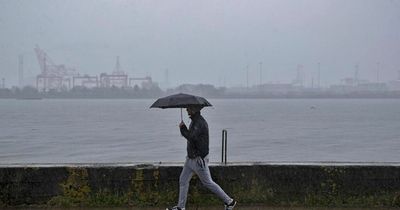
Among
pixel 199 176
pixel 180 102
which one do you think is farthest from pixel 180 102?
pixel 199 176

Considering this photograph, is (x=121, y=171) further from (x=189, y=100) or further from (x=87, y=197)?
(x=189, y=100)

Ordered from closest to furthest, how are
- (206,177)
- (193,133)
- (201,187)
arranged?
(193,133) → (206,177) → (201,187)

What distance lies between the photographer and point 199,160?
603 cm

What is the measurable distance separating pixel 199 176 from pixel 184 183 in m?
0.20

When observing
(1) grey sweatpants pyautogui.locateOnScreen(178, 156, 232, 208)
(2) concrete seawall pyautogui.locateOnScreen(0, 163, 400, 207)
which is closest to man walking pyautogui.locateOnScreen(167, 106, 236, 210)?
(1) grey sweatpants pyautogui.locateOnScreen(178, 156, 232, 208)

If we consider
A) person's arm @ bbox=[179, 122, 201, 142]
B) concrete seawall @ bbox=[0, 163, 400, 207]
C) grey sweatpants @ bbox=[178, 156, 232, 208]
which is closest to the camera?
person's arm @ bbox=[179, 122, 201, 142]

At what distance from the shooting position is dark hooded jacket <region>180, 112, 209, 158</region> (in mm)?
5934

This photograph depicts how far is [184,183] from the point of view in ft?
20.2

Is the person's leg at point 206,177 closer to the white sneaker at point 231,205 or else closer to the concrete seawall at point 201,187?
the white sneaker at point 231,205

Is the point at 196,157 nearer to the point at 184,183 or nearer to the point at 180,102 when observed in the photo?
the point at 184,183

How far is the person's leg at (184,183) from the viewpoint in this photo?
6.11m

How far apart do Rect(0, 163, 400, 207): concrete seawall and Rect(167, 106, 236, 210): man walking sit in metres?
0.58

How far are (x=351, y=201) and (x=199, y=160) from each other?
212 centimetres

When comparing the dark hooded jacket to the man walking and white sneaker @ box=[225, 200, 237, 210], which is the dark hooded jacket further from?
white sneaker @ box=[225, 200, 237, 210]
